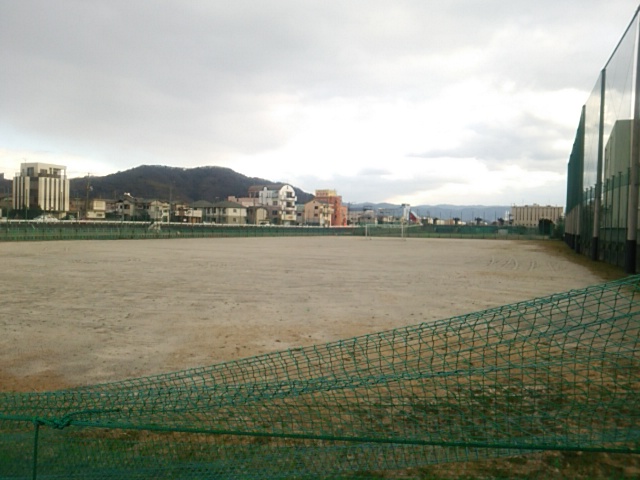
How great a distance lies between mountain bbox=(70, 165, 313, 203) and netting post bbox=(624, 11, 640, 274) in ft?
342

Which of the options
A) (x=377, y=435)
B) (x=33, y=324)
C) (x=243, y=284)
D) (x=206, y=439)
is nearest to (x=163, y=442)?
(x=206, y=439)

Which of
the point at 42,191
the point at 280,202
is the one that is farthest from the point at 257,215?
the point at 42,191

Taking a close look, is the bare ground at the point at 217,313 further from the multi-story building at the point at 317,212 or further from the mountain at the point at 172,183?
the mountain at the point at 172,183

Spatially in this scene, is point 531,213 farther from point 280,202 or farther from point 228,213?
point 228,213

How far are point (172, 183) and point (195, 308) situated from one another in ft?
402

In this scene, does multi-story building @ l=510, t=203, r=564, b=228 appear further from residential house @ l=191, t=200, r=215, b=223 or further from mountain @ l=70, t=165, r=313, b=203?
residential house @ l=191, t=200, r=215, b=223

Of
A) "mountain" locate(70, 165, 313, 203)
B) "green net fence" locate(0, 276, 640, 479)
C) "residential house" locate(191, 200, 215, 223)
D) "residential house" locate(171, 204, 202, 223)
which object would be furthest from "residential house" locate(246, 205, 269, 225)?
"green net fence" locate(0, 276, 640, 479)

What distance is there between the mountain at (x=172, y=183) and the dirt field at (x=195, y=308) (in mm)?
102163

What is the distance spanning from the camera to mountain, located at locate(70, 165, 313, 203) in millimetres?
120625

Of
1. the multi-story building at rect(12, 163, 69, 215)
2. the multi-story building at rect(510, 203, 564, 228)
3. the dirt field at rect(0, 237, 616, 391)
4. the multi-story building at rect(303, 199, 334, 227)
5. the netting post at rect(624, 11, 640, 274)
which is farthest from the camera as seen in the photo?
the multi-story building at rect(510, 203, 564, 228)

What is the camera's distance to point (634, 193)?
15898 millimetres

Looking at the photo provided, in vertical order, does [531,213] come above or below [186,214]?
above

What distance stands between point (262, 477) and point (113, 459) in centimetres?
96

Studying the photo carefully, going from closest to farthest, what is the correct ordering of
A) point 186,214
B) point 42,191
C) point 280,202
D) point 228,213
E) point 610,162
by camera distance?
point 610,162 → point 42,191 → point 186,214 → point 228,213 → point 280,202
